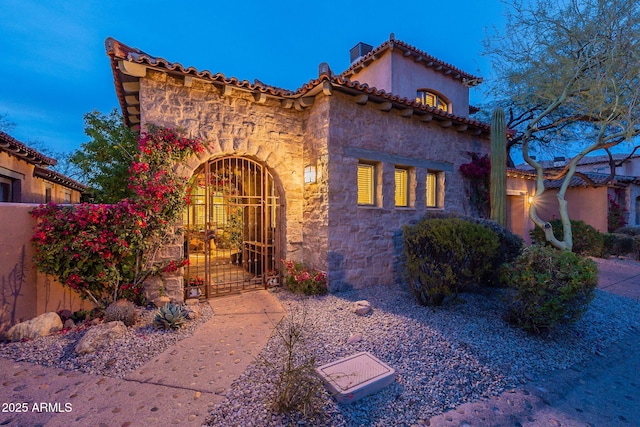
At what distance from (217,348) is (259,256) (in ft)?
11.6

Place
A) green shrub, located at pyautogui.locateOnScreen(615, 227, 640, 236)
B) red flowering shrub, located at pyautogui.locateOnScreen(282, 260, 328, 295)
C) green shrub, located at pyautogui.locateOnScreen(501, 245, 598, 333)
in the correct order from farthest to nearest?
green shrub, located at pyautogui.locateOnScreen(615, 227, 640, 236) → red flowering shrub, located at pyautogui.locateOnScreen(282, 260, 328, 295) → green shrub, located at pyautogui.locateOnScreen(501, 245, 598, 333)

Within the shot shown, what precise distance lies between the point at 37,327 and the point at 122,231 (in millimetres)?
1538

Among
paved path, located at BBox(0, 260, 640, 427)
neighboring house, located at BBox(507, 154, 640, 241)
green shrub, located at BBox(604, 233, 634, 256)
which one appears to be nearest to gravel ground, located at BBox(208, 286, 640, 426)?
paved path, located at BBox(0, 260, 640, 427)

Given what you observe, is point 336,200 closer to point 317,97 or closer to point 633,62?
point 317,97

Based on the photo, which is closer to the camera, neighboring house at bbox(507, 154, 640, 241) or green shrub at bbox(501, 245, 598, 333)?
green shrub at bbox(501, 245, 598, 333)

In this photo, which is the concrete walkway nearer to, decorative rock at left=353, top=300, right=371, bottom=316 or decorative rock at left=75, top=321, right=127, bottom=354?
decorative rock at left=75, top=321, right=127, bottom=354

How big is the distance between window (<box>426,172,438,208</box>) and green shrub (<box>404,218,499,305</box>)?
3.24 metres

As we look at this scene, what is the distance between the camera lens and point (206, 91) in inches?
209

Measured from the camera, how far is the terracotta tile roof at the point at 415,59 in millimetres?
9297

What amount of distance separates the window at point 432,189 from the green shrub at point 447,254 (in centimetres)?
324

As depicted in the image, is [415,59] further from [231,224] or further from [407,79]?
[231,224]

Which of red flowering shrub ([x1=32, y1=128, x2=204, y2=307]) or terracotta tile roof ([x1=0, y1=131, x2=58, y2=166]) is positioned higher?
terracotta tile roof ([x1=0, y1=131, x2=58, y2=166])

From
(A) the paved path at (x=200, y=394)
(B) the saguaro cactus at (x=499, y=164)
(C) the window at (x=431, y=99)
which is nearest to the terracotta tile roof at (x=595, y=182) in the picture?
(C) the window at (x=431, y=99)

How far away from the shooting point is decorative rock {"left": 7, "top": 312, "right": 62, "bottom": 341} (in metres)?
3.59
